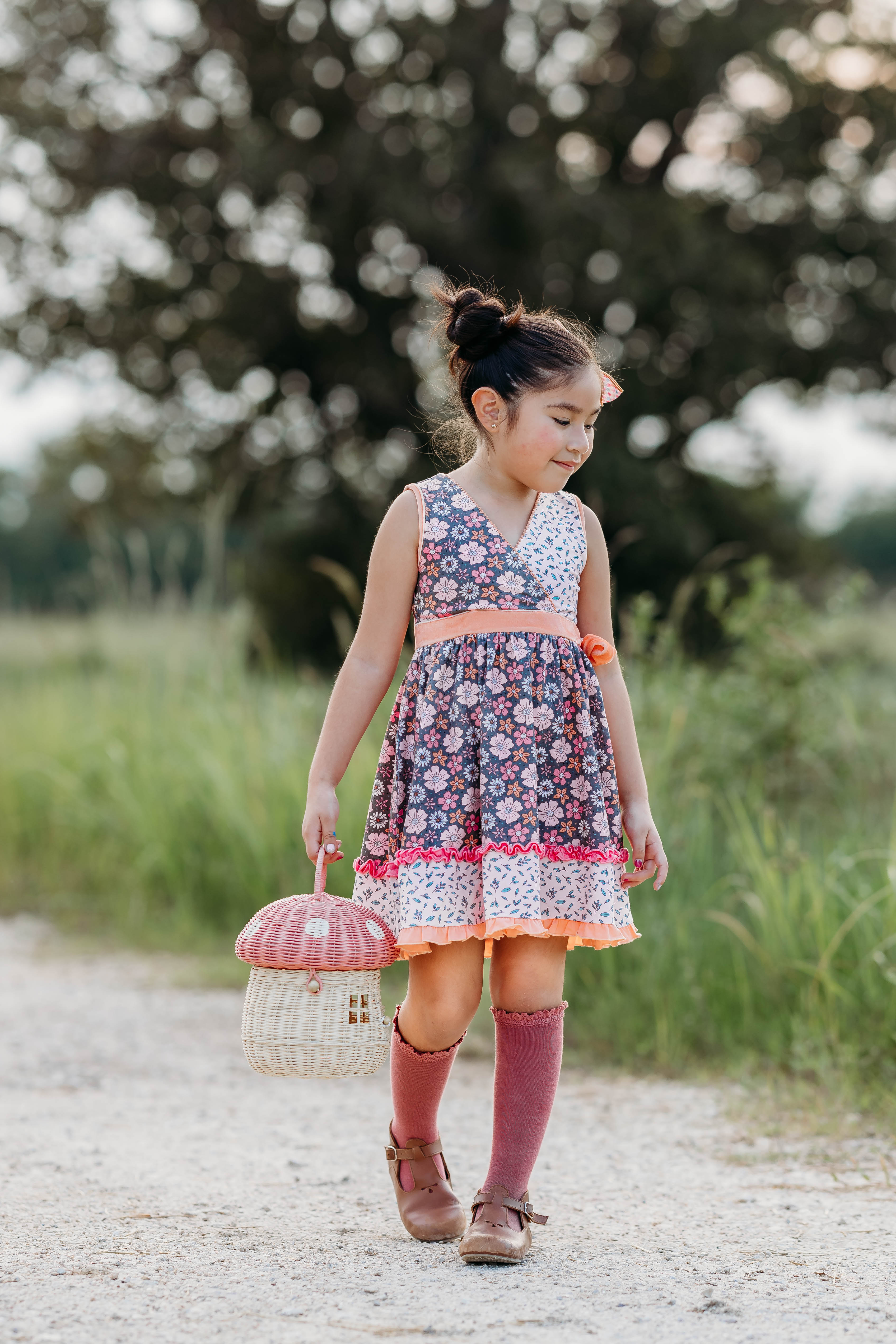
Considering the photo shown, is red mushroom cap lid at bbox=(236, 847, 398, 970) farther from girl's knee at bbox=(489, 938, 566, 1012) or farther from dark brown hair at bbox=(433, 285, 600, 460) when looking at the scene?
dark brown hair at bbox=(433, 285, 600, 460)

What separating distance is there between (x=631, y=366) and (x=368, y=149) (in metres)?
3.43

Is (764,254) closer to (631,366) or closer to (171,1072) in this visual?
(631,366)

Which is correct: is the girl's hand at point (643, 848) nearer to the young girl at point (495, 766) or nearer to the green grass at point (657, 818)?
the young girl at point (495, 766)

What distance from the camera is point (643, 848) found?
7.68 ft

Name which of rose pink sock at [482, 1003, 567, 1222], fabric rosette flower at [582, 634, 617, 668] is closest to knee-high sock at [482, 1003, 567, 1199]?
rose pink sock at [482, 1003, 567, 1222]

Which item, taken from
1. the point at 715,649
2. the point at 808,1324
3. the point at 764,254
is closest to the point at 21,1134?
the point at 808,1324

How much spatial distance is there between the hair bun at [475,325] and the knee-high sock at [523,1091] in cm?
114

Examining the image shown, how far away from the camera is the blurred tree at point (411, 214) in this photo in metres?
13.3

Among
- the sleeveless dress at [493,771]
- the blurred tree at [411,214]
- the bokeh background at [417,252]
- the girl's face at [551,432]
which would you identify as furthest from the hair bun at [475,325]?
the blurred tree at [411,214]

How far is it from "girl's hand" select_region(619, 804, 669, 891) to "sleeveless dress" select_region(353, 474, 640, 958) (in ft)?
0.25

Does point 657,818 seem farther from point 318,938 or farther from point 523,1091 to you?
point 318,938

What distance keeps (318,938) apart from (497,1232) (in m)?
0.55

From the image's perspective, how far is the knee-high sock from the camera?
7.23ft

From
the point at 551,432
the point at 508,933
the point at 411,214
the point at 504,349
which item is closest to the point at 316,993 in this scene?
the point at 508,933
